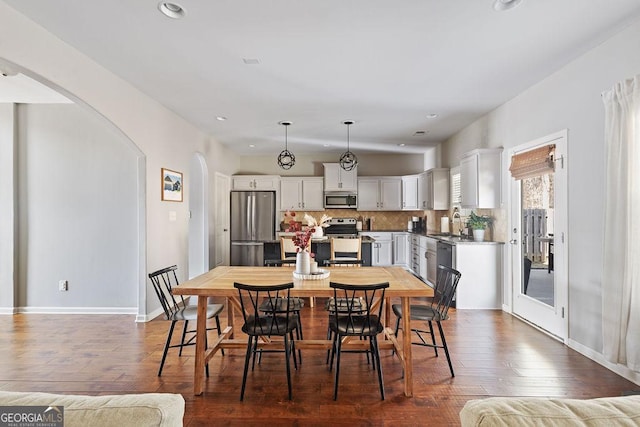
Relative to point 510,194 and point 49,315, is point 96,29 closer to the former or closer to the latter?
point 49,315

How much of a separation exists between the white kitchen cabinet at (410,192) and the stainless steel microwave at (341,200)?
1.14 m

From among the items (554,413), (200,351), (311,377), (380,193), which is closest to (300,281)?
(311,377)

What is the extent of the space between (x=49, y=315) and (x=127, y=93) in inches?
118

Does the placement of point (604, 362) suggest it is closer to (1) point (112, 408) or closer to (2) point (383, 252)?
(1) point (112, 408)

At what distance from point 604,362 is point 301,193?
6062 mm

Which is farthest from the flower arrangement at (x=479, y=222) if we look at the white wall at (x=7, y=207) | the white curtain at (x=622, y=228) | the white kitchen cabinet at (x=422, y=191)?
the white wall at (x=7, y=207)

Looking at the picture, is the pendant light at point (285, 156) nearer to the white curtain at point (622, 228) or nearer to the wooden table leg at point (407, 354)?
the wooden table leg at point (407, 354)

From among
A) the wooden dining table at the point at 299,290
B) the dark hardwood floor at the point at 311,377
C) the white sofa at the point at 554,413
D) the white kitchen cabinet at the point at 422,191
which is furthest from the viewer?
the white kitchen cabinet at the point at 422,191

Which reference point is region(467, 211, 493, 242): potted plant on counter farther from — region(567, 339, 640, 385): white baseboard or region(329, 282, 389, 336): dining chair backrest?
region(329, 282, 389, 336): dining chair backrest

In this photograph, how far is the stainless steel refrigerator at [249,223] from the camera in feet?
24.3

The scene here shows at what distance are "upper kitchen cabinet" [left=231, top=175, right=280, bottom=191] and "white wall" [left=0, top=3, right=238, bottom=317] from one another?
5.13 ft

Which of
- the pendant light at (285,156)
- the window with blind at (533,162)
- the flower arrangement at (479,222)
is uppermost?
the pendant light at (285,156)

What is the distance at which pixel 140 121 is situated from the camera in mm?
3990

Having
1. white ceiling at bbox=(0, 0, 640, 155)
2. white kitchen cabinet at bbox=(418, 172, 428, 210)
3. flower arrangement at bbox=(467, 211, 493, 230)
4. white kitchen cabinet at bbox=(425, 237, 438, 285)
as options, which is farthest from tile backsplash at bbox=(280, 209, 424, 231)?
white ceiling at bbox=(0, 0, 640, 155)
